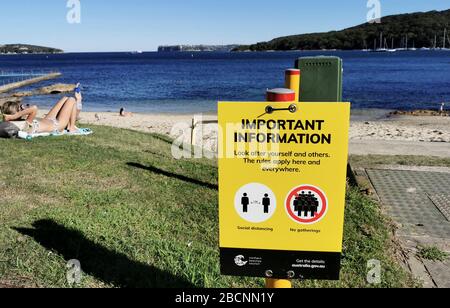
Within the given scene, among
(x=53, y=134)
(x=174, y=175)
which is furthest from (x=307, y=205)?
(x=53, y=134)

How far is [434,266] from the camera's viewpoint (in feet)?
14.4

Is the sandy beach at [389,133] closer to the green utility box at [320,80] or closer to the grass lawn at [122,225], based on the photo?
the grass lawn at [122,225]

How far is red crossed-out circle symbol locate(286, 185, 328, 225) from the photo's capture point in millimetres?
2627

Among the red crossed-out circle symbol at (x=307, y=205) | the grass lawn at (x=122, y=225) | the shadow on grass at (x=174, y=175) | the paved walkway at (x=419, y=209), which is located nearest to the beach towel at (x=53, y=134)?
the grass lawn at (x=122, y=225)

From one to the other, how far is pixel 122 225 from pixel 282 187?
2777mm

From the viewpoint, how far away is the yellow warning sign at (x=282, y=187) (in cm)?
253

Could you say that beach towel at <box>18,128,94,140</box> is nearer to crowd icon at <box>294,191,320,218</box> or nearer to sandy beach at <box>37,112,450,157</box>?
sandy beach at <box>37,112,450,157</box>

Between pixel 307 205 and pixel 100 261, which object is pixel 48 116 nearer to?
pixel 100 261

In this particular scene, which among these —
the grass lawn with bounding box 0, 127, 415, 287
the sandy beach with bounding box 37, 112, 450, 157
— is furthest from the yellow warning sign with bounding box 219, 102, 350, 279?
the sandy beach with bounding box 37, 112, 450, 157

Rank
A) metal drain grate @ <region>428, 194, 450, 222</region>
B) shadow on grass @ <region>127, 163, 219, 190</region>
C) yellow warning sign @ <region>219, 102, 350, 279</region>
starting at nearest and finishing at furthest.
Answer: yellow warning sign @ <region>219, 102, 350, 279</region> → metal drain grate @ <region>428, 194, 450, 222</region> → shadow on grass @ <region>127, 163, 219, 190</region>

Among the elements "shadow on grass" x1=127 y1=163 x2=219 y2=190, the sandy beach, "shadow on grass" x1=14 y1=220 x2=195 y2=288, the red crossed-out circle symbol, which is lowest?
the sandy beach

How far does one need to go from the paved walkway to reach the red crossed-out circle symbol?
2.08 m

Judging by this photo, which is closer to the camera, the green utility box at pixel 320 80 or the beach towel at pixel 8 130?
the green utility box at pixel 320 80
